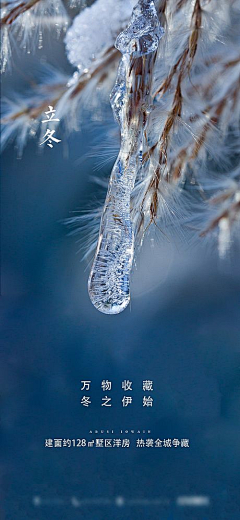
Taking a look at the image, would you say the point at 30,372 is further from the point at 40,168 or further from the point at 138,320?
the point at 40,168

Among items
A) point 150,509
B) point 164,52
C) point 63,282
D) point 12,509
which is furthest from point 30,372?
point 164,52

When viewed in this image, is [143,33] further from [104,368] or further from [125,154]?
[104,368]

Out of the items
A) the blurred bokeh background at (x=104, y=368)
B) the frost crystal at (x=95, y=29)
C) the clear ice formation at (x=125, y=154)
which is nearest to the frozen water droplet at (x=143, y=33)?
the clear ice formation at (x=125, y=154)

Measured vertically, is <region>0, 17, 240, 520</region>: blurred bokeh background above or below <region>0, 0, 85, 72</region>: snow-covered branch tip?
below

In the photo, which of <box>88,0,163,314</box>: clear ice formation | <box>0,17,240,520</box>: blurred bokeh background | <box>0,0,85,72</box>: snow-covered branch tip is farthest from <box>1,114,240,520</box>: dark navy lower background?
<box>0,0,85,72</box>: snow-covered branch tip

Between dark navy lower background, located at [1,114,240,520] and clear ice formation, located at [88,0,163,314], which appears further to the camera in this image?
dark navy lower background, located at [1,114,240,520]

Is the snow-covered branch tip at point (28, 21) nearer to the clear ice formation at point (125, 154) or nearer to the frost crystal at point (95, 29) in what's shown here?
the frost crystal at point (95, 29)

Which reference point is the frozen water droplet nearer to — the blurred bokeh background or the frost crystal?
the frost crystal
